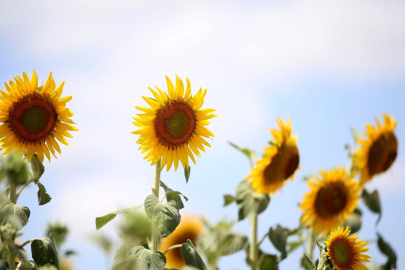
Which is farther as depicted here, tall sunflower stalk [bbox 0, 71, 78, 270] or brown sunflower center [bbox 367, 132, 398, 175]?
brown sunflower center [bbox 367, 132, 398, 175]

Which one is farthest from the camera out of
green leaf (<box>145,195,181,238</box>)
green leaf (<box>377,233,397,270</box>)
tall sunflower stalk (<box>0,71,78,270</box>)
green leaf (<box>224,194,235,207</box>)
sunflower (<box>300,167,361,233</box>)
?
green leaf (<box>377,233,397,270</box>)

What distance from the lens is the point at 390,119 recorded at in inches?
237

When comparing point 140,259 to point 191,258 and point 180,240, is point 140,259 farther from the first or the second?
point 180,240

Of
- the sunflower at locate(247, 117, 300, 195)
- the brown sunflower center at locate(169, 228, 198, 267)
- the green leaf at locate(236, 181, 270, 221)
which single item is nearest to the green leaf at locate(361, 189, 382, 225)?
the sunflower at locate(247, 117, 300, 195)

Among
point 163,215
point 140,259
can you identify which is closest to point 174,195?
point 163,215

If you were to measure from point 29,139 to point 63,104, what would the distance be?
29 centimetres

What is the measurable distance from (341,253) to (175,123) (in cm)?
118

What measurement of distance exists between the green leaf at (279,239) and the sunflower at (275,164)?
0.31 meters

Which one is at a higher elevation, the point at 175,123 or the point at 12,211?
the point at 175,123

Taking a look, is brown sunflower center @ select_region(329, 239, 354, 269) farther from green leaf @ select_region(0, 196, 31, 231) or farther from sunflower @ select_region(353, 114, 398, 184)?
sunflower @ select_region(353, 114, 398, 184)

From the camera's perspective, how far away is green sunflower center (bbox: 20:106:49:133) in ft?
11.1

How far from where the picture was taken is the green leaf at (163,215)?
287cm

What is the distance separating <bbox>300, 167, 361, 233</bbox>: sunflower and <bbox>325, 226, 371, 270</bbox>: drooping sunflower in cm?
234

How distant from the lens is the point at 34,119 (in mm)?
3404
